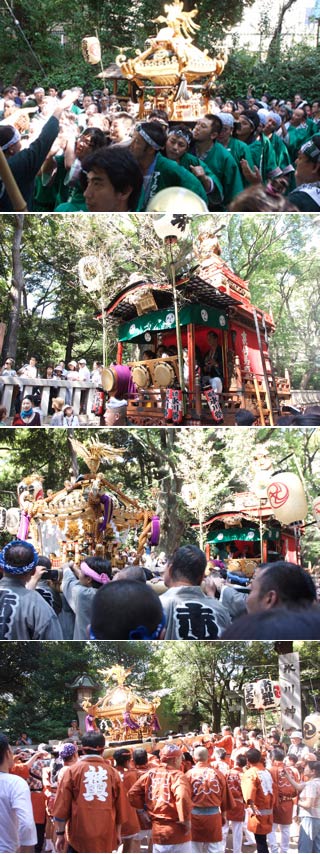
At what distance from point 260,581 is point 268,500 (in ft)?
10.1

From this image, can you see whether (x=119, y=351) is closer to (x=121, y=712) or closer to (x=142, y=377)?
(x=142, y=377)

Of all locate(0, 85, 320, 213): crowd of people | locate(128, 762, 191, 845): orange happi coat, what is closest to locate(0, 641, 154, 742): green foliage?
locate(128, 762, 191, 845): orange happi coat

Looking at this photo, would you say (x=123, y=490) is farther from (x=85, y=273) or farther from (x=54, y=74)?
(x=54, y=74)

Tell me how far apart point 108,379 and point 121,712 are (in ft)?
9.70

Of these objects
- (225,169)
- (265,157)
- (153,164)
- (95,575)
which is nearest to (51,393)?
(95,575)

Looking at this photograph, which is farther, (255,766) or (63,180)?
(63,180)

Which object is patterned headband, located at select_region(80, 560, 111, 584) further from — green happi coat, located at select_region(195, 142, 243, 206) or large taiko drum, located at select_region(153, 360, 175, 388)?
green happi coat, located at select_region(195, 142, 243, 206)

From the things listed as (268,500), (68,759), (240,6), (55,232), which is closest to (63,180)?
(55,232)

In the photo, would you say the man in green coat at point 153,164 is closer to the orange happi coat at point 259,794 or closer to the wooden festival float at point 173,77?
the orange happi coat at point 259,794

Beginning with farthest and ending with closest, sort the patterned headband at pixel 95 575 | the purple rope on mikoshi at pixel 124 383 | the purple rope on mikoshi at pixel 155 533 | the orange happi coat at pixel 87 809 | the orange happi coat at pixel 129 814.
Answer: the purple rope on mikoshi at pixel 124 383 → the purple rope on mikoshi at pixel 155 533 → the patterned headband at pixel 95 575 → the orange happi coat at pixel 129 814 → the orange happi coat at pixel 87 809

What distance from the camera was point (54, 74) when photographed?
74.5ft

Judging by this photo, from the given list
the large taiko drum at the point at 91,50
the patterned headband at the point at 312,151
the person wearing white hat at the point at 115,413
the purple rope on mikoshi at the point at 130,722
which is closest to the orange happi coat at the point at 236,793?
the purple rope on mikoshi at the point at 130,722

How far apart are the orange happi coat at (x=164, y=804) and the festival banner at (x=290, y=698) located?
0.67 m

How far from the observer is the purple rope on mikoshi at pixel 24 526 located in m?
7.56
